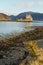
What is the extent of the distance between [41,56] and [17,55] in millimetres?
1321

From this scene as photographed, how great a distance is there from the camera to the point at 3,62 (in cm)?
1067

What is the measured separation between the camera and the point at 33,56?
12.0 m

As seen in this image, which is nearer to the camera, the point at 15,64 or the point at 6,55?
the point at 15,64

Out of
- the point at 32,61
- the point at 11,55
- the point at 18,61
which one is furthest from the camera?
the point at 11,55

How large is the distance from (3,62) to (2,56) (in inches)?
52.6

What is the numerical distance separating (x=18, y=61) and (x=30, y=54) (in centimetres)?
141

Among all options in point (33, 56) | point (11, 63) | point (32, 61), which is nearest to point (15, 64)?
point (11, 63)

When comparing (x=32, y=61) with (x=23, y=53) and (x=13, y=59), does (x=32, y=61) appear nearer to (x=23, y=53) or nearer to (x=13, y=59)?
(x=13, y=59)

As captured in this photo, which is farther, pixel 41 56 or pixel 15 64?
pixel 41 56

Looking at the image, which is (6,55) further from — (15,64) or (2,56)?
(15,64)

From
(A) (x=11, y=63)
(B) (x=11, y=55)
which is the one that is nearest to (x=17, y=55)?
(B) (x=11, y=55)

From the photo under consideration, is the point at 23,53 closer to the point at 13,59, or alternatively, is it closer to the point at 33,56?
the point at 33,56

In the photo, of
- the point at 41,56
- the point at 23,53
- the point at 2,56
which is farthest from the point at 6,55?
the point at 41,56

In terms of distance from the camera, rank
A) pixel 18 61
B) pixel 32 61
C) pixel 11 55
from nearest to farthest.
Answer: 1. pixel 32 61
2. pixel 18 61
3. pixel 11 55
